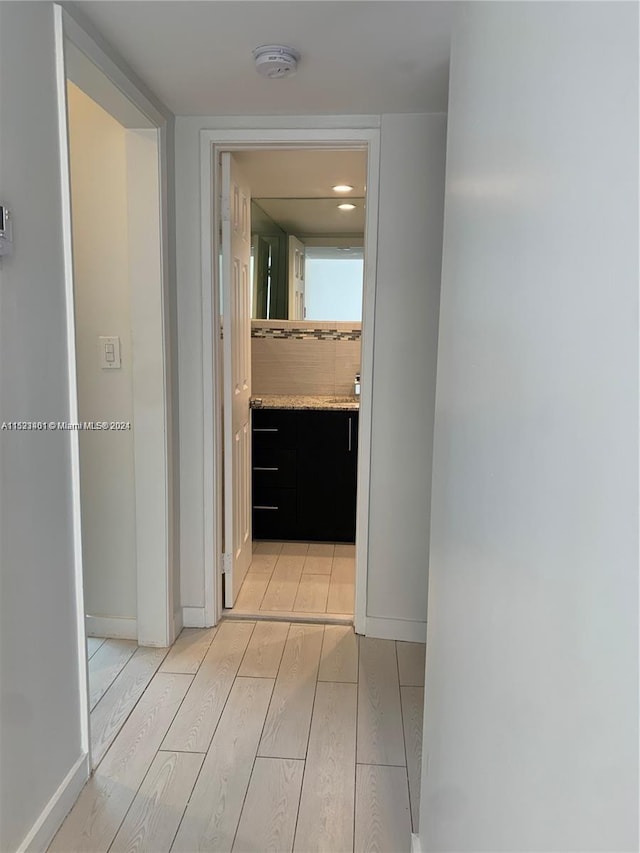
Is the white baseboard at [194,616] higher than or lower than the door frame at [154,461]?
lower

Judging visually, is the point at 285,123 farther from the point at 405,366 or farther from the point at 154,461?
the point at 154,461

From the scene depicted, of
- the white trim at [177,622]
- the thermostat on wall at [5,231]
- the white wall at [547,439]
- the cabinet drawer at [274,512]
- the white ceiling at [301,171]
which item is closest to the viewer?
the white wall at [547,439]

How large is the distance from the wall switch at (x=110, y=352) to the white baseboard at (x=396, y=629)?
5.19 ft

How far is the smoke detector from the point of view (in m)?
1.84

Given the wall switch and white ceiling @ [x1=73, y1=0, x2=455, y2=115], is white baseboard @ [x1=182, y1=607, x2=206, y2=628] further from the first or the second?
white ceiling @ [x1=73, y1=0, x2=455, y2=115]

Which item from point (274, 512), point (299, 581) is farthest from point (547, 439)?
point (274, 512)

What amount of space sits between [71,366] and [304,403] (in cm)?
222

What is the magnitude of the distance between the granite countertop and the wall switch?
1.13 metres

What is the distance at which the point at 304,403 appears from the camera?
12.5 feet

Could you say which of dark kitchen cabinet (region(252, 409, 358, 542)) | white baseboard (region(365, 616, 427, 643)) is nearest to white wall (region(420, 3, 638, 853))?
white baseboard (region(365, 616, 427, 643))

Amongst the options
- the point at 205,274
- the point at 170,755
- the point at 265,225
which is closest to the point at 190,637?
the point at 170,755

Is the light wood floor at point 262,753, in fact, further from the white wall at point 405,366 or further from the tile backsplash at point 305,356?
the tile backsplash at point 305,356

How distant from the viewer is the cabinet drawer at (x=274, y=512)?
12.7ft

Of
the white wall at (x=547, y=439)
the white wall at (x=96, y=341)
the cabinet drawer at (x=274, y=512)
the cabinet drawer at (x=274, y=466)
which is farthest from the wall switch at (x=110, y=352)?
the white wall at (x=547, y=439)
